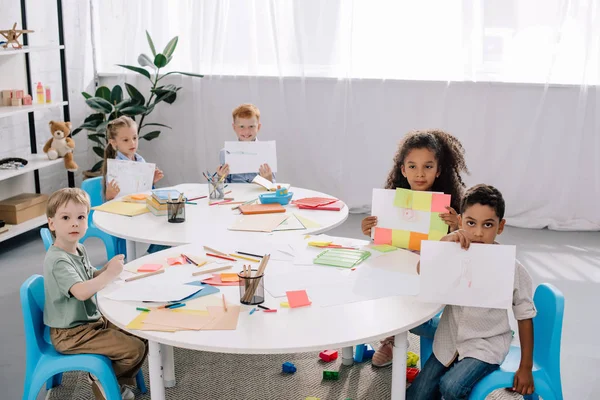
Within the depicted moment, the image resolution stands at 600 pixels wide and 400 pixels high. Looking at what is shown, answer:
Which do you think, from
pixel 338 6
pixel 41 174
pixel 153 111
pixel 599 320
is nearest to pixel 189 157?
pixel 153 111

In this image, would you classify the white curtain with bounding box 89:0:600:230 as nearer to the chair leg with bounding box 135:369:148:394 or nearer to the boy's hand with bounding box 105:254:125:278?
the chair leg with bounding box 135:369:148:394

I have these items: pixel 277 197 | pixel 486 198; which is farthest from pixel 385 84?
pixel 486 198

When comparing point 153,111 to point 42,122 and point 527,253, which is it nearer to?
point 42,122

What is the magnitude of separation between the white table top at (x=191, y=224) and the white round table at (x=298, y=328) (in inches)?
22.1

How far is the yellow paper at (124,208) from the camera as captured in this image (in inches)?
124

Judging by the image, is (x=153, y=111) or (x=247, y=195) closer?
(x=247, y=195)

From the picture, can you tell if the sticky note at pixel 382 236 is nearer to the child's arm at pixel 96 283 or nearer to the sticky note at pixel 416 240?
the sticky note at pixel 416 240

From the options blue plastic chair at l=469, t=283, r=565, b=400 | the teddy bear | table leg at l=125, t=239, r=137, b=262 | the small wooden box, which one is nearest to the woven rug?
table leg at l=125, t=239, r=137, b=262

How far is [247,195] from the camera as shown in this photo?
351 centimetres

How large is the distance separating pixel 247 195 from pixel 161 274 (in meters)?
1.17

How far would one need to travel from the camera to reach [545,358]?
2.21 m

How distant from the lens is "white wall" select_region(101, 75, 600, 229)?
511 cm

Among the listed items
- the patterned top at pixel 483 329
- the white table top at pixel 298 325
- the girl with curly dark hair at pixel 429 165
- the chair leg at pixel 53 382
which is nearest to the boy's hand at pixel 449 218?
the girl with curly dark hair at pixel 429 165

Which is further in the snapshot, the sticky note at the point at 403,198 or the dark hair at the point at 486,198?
the sticky note at the point at 403,198
